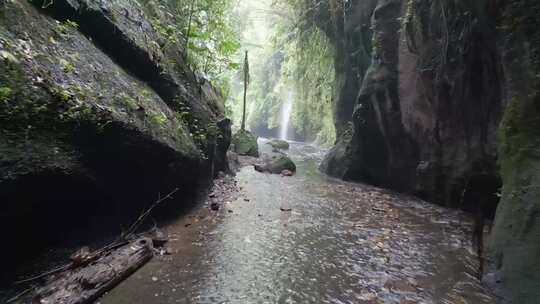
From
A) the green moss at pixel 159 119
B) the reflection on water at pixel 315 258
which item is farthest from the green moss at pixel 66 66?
the reflection on water at pixel 315 258

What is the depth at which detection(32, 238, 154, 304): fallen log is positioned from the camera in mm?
3133

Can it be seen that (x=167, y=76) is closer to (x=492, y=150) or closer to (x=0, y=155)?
(x=0, y=155)

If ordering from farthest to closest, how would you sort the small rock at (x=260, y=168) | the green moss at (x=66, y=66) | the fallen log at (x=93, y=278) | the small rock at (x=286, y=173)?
the small rock at (x=260, y=168) < the small rock at (x=286, y=173) < the green moss at (x=66, y=66) < the fallen log at (x=93, y=278)

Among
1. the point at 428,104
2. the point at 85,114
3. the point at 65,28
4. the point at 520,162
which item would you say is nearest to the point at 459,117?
the point at 428,104

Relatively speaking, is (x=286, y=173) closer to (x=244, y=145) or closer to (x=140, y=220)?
(x=244, y=145)

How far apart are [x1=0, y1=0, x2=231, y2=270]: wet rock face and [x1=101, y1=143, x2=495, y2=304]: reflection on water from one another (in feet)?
3.83

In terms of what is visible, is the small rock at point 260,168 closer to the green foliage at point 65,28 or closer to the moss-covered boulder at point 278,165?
the moss-covered boulder at point 278,165

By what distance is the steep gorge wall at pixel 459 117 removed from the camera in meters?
3.67

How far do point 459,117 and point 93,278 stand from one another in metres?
7.31

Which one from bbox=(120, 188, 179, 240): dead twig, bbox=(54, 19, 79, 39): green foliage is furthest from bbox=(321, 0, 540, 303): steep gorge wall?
bbox=(54, 19, 79, 39): green foliage

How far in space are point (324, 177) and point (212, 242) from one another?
6.71m

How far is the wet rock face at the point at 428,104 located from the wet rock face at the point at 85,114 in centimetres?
560

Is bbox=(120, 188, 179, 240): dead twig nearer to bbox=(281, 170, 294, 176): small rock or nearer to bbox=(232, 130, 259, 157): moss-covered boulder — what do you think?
bbox=(281, 170, 294, 176): small rock

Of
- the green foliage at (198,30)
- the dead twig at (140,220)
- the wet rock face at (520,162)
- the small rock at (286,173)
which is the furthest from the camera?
the small rock at (286,173)
